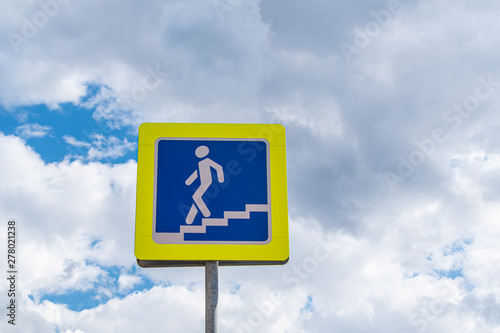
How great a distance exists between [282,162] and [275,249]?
982 millimetres

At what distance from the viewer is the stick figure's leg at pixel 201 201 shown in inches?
213

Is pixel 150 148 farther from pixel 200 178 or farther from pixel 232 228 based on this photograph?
pixel 232 228

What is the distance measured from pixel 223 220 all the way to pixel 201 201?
0.31m

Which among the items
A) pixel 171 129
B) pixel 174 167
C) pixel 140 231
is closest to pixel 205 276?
pixel 140 231

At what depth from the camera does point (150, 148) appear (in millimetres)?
5625

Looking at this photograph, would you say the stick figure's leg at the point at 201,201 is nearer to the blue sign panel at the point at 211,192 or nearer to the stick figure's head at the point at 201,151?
the blue sign panel at the point at 211,192

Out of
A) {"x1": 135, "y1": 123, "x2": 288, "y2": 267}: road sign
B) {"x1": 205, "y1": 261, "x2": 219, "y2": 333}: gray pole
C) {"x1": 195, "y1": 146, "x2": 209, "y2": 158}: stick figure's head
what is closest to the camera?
{"x1": 205, "y1": 261, "x2": 219, "y2": 333}: gray pole

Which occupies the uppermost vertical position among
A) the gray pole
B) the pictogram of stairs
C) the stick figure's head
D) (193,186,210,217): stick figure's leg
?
the stick figure's head

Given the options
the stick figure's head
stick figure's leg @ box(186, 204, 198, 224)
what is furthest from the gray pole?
the stick figure's head

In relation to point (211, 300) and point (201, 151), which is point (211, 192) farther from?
point (211, 300)

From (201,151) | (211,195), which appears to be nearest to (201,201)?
(211,195)

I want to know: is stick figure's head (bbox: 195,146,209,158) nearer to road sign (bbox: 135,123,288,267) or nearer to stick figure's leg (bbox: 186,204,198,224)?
road sign (bbox: 135,123,288,267)

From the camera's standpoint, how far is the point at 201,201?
214 inches

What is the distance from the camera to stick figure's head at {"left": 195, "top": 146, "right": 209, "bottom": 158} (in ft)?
18.4
